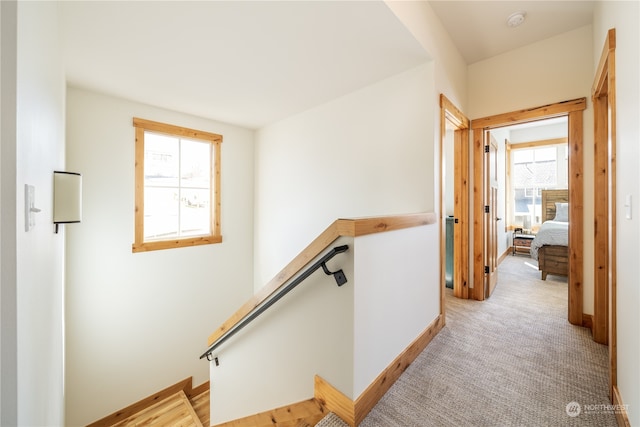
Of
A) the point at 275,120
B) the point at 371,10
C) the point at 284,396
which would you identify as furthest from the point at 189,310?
the point at 371,10

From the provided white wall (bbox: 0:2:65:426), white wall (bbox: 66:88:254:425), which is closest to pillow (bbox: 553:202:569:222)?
white wall (bbox: 66:88:254:425)

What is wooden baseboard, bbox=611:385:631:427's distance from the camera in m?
1.17

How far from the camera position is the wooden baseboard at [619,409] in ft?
3.83

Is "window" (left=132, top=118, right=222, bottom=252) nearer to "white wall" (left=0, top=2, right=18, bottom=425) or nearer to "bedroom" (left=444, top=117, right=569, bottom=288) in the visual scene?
"white wall" (left=0, top=2, right=18, bottom=425)

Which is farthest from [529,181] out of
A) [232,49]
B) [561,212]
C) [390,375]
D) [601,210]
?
[232,49]

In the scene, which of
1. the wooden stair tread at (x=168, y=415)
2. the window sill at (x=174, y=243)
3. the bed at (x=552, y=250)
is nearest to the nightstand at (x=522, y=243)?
the bed at (x=552, y=250)

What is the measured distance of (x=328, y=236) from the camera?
1.32 metres

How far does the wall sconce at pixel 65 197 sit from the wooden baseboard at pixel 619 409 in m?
2.85

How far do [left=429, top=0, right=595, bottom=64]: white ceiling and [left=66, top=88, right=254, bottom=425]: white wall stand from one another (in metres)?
3.12

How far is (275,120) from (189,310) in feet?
9.37

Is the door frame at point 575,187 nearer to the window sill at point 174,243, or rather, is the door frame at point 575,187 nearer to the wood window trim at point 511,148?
the wood window trim at point 511,148

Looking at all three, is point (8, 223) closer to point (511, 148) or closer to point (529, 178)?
point (511, 148)

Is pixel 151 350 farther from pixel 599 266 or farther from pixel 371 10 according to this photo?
pixel 599 266

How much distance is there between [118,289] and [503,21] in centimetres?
469
